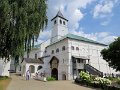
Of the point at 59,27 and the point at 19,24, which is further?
the point at 59,27

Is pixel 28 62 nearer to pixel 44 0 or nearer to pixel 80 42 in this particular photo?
pixel 80 42

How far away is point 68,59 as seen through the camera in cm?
3853

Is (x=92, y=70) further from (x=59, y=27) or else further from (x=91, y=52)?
(x=59, y=27)

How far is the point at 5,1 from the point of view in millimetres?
12156

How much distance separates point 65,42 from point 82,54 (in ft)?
17.6

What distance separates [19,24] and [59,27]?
3895 cm

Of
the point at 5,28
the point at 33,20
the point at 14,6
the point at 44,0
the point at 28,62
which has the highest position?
the point at 44,0

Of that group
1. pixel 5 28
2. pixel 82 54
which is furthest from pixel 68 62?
pixel 5 28

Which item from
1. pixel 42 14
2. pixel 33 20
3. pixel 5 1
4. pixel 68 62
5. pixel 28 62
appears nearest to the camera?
pixel 5 1

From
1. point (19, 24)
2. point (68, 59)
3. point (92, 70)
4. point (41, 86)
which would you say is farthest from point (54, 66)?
point (19, 24)

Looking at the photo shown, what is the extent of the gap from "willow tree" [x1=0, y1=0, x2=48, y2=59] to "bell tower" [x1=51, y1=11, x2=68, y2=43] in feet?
120

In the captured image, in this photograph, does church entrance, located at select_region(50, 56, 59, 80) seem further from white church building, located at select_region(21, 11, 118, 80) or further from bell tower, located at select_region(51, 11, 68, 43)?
bell tower, located at select_region(51, 11, 68, 43)

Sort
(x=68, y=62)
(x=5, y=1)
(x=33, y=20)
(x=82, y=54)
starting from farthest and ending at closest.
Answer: (x=82, y=54), (x=68, y=62), (x=33, y=20), (x=5, y=1)

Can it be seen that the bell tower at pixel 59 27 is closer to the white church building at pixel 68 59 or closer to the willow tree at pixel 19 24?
the white church building at pixel 68 59
